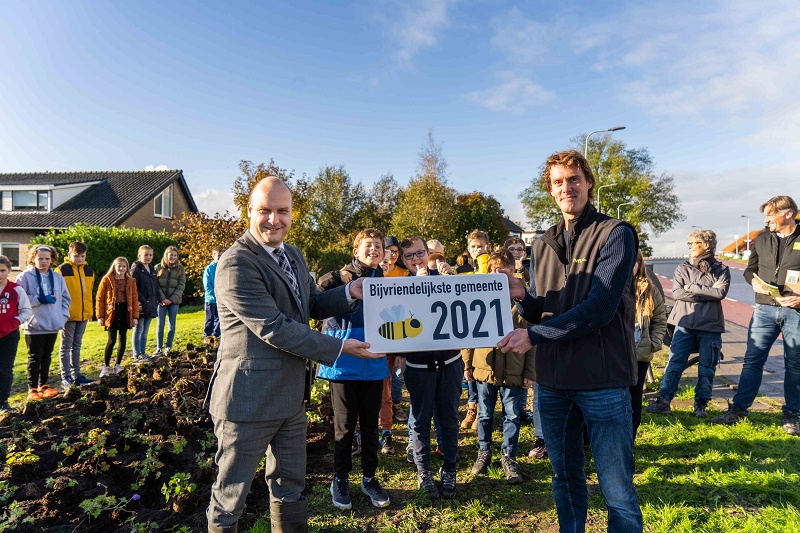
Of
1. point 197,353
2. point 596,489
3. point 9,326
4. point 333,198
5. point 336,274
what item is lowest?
point 596,489

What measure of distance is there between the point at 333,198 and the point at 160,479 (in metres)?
37.7

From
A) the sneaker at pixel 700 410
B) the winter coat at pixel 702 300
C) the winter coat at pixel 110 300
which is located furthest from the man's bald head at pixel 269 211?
the winter coat at pixel 110 300

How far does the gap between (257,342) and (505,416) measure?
2.83 metres

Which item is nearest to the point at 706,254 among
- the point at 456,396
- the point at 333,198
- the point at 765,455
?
the point at 765,455

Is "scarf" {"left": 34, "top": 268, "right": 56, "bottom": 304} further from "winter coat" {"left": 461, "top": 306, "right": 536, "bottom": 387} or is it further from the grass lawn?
"winter coat" {"left": 461, "top": 306, "right": 536, "bottom": 387}

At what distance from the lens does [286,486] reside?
9.13ft

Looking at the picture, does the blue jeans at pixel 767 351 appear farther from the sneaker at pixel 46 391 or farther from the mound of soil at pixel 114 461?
the sneaker at pixel 46 391

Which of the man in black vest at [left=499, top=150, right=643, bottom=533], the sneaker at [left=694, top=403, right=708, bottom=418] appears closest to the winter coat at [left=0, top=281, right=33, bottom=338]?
the man in black vest at [left=499, top=150, right=643, bottom=533]

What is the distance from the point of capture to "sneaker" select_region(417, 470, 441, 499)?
3828 mm

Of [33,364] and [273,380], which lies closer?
[273,380]

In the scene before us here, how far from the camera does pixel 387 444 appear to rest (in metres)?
4.84

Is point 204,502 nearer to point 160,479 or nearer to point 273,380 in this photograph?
point 160,479

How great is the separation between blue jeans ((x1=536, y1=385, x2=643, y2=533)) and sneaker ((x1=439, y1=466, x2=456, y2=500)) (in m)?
1.18

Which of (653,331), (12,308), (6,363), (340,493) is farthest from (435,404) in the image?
(6,363)
